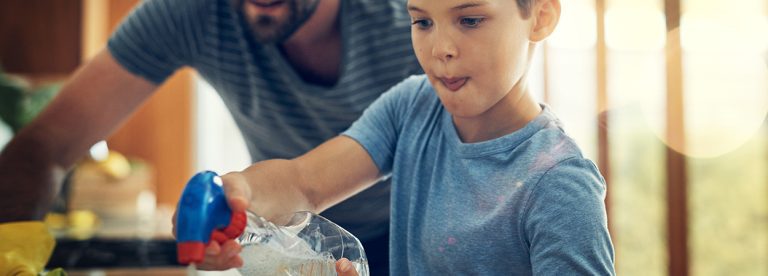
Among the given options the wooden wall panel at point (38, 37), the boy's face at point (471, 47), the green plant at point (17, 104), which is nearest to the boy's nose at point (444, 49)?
the boy's face at point (471, 47)

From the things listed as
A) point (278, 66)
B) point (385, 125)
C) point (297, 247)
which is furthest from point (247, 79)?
point (297, 247)

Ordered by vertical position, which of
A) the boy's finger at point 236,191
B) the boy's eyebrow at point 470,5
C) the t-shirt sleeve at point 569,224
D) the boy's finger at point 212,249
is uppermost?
the boy's eyebrow at point 470,5

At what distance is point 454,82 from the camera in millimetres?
660

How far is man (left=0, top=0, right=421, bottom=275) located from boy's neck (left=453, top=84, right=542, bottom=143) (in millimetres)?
429

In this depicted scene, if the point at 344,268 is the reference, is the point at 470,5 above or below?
above

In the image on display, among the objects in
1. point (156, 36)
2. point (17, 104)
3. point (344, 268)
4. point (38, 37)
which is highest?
point (156, 36)

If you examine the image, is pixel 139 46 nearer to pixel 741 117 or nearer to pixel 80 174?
pixel 80 174

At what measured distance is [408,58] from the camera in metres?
1.18

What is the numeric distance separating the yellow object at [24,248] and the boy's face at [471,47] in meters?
0.46

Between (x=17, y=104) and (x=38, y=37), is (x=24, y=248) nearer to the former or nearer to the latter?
(x=17, y=104)

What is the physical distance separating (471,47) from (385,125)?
203mm

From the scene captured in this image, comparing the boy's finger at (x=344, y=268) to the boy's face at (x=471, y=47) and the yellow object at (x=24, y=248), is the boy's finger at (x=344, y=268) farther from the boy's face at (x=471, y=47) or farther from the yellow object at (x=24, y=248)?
the yellow object at (x=24, y=248)

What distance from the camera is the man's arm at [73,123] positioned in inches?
48.5

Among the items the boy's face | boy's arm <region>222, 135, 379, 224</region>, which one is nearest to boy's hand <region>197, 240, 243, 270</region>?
boy's arm <region>222, 135, 379, 224</region>
